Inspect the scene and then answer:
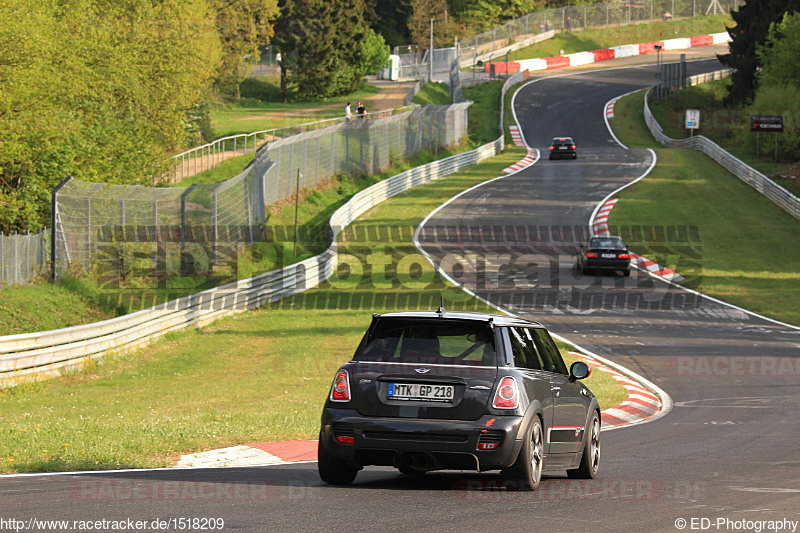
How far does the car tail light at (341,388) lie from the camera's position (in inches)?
329

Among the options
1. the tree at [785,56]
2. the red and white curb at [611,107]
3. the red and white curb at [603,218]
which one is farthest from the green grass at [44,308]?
the red and white curb at [611,107]

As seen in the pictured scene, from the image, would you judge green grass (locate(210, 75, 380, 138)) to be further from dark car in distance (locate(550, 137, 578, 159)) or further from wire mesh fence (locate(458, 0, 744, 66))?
dark car in distance (locate(550, 137, 578, 159))

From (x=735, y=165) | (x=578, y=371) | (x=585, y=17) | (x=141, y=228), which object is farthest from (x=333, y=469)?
(x=585, y=17)

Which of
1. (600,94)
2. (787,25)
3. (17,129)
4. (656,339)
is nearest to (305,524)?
(656,339)

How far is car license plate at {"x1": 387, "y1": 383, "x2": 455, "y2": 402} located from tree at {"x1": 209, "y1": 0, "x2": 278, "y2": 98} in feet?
294

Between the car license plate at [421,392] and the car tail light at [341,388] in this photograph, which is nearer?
the car license plate at [421,392]

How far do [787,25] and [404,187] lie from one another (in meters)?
30.7

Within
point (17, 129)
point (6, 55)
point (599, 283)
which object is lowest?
point (599, 283)

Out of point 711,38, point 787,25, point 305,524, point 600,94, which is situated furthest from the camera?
point 711,38

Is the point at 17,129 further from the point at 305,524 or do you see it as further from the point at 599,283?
the point at 305,524

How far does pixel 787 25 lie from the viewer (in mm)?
67812

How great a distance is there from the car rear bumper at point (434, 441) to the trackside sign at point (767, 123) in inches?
2253

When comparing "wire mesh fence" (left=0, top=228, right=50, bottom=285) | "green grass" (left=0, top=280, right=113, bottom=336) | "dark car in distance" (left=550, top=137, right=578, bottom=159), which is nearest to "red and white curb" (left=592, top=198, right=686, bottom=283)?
"dark car in distance" (left=550, top=137, right=578, bottom=159)

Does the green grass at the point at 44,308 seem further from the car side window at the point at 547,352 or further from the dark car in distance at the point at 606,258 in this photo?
the dark car in distance at the point at 606,258
